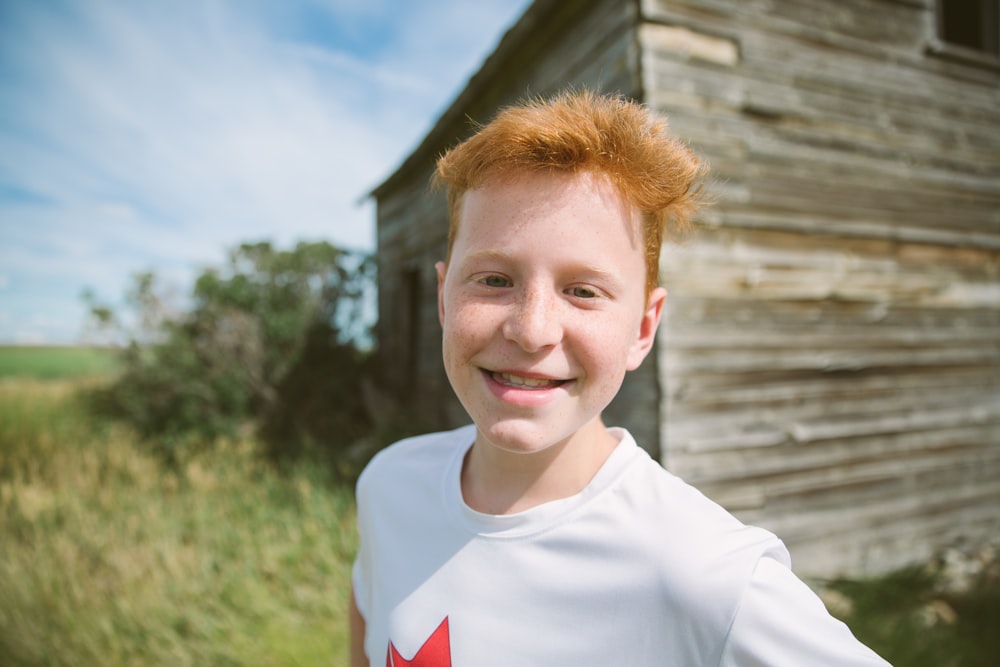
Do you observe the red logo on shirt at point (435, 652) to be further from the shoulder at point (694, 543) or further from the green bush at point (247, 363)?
the green bush at point (247, 363)

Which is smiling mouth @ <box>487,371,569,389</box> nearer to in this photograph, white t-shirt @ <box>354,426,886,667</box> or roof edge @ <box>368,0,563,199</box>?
white t-shirt @ <box>354,426,886,667</box>

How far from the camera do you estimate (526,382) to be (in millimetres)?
880

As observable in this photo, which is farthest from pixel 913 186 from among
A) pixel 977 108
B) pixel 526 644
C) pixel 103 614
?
pixel 103 614

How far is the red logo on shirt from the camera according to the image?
86 centimetres

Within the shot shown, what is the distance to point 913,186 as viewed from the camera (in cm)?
417

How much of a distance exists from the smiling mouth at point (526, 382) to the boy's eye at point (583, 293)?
15cm

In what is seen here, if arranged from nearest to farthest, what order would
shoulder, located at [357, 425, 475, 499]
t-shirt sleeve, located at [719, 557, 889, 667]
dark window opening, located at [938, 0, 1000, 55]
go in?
t-shirt sleeve, located at [719, 557, 889, 667], shoulder, located at [357, 425, 475, 499], dark window opening, located at [938, 0, 1000, 55]

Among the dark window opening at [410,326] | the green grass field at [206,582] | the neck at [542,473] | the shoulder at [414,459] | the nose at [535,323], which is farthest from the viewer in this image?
the dark window opening at [410,326]

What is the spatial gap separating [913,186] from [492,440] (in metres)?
4.91

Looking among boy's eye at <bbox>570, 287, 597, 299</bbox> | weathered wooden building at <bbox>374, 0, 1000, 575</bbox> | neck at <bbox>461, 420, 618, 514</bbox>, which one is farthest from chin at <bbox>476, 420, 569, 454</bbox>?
weathered wooden building at <bbox>374, 0, 1000, 575</bbox>

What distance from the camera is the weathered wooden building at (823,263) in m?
3.39

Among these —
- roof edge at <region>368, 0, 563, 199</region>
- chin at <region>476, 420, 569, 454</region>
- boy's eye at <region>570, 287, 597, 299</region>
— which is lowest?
chin at <region>476, 420, 569, 454</region>

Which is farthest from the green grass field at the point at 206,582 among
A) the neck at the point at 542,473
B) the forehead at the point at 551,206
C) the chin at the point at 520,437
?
the forehead at the point at 551,206

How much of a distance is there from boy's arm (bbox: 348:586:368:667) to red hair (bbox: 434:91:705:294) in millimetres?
1034
